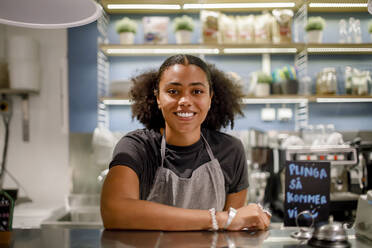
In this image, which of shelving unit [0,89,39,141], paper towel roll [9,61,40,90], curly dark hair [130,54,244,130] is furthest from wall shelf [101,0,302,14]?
curly dark hair [130,54,244,130]

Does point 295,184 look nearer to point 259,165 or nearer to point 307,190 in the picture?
point 307,190

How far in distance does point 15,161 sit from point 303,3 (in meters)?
2.96

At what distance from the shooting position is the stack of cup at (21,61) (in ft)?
9.09

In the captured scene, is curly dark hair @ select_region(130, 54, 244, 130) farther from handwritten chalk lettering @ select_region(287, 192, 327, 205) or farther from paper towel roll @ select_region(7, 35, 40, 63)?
paper towel roll @ select_region(7, 35, 40, 63)

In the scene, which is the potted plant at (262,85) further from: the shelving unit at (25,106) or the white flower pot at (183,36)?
the shelving unit at (25,106)

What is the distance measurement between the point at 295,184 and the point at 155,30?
2091 mm

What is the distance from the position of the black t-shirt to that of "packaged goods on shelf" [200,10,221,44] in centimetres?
146

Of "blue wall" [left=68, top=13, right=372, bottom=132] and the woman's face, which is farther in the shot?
"blue wall" [left=68, top=13, right=372, bottom=132]

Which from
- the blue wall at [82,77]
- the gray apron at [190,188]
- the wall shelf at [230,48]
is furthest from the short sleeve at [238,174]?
the blue wall at [82,77]

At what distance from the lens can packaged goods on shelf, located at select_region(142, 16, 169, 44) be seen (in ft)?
9.40

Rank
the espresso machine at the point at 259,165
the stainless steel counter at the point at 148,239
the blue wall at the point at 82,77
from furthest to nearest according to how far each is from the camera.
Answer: the blue wall at the point at 82,77, the espresso machine at the point at 259,165, the stainless steel counter at the point at 148,239

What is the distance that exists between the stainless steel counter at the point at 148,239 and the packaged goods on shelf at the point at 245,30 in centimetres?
211

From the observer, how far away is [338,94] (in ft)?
9.51

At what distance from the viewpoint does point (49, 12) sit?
1.05 m
